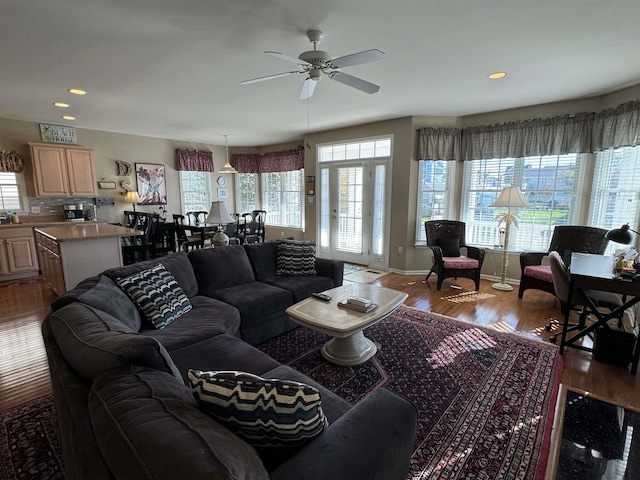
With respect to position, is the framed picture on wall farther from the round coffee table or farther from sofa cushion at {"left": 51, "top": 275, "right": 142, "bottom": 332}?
the round coffee table

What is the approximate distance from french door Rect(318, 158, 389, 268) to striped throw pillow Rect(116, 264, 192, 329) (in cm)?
382

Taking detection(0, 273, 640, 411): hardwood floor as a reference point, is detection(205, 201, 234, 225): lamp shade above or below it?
above

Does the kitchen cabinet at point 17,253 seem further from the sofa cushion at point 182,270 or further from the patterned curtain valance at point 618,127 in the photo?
the patterned curtain valance at point 618,127

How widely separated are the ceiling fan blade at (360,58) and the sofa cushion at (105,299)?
2.21 metres

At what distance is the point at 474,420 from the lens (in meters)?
1.93

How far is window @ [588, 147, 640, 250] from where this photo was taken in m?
3.58

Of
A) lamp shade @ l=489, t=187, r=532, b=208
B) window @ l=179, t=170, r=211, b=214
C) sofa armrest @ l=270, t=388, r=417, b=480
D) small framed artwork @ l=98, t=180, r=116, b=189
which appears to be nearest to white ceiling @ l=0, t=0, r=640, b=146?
lamp shade @ l=489, t=187, r=532, b=208

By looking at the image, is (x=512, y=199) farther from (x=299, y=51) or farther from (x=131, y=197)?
(x=131, y=197)

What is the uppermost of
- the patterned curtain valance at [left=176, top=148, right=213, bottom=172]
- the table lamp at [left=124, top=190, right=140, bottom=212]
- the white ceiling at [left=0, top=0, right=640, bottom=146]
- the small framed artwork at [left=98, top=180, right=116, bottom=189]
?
the white ceiling at [left=0, top=0, right=640, bottom=146]

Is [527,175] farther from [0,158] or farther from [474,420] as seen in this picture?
[0,158]

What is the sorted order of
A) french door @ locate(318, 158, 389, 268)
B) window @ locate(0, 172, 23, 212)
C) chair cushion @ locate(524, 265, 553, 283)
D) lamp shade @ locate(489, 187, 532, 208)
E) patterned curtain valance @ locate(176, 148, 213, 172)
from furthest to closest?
patterned curtain valance @ locate(176, 148, 213, 172) → french door @ locate(318, 158, 389, 268) → window @ locate(0, 172, 23, 212) → lamp shade @ locate(489, 187, 532, 208) → chair cushion @ locate(524, 265, 553, 283)

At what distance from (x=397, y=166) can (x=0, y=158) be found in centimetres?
634

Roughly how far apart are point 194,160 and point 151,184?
1.10 metres

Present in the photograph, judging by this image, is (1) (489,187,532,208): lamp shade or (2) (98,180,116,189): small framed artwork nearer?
(1) (489,187,532,208): lamp shade
